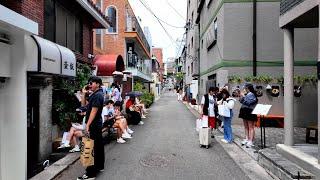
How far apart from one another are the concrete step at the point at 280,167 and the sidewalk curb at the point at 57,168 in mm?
4282

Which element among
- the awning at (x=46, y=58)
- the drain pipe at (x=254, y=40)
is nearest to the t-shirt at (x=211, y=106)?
the awning at (x=46, y=58)

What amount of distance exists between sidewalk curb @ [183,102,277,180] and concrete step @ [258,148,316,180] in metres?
0.14

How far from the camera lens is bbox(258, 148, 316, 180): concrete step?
277 inches

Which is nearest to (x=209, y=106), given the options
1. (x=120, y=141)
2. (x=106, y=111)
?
(x=120, y=141)

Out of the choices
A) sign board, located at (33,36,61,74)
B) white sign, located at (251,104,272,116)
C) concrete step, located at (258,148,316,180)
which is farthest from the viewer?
white sign, located at (251,104,272,116)

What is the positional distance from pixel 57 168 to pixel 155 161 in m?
2.33

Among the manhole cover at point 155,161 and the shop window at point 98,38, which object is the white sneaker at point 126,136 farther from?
the shop window at point 98,38

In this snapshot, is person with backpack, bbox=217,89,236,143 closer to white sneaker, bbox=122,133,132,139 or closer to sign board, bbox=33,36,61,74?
white sneaker, bbox=122,133,132,139

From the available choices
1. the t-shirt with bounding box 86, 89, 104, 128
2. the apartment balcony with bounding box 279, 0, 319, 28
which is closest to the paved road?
the t-shirt with bounding box 86, 89, 104, 128

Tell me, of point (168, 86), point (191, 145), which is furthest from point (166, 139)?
point (168, 86)

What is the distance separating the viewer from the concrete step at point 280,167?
7046mm

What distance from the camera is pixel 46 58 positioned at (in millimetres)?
10219

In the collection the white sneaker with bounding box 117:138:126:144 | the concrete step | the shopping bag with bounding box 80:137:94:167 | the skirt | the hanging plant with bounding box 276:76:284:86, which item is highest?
the hanging plant with bounding box 276:76:284:86

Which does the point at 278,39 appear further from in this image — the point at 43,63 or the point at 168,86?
the point at 168,86
